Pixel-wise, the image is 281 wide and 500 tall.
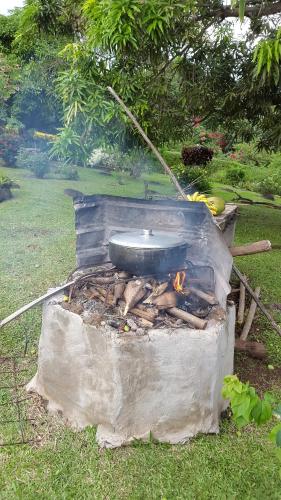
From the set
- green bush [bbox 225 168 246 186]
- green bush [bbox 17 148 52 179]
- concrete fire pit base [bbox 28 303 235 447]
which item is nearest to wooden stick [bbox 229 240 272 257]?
concrete fire pit base [bbox 28 303 235 447]

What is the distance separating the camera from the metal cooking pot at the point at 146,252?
9.48ft

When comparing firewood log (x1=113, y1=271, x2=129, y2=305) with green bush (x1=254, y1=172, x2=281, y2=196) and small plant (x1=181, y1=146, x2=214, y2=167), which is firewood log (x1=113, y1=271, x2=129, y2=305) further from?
green bush (x1=254, y1=172, x2=281, y2=196)

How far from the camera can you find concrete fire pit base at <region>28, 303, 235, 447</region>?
264cm

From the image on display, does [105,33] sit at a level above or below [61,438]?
above

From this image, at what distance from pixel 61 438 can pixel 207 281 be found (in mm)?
1526

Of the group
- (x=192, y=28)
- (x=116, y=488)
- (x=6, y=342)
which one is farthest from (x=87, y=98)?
(x=116, y=488)

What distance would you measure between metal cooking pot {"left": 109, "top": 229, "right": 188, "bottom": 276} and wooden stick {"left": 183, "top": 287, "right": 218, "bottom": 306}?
0.20 meters

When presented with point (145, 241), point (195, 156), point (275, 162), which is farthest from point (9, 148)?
point (145, 241)

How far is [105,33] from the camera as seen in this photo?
14.1 ft

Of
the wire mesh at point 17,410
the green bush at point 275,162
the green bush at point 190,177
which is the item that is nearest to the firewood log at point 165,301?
the wire mesh at point 17,410

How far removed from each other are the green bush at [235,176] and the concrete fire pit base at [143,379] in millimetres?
13742

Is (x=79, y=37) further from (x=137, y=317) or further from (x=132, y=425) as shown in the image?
(x=132, y=425)

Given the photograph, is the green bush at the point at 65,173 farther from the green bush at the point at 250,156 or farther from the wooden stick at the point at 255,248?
the wooden stick at the point at 255,248

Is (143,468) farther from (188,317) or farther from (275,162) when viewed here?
(275,162)
